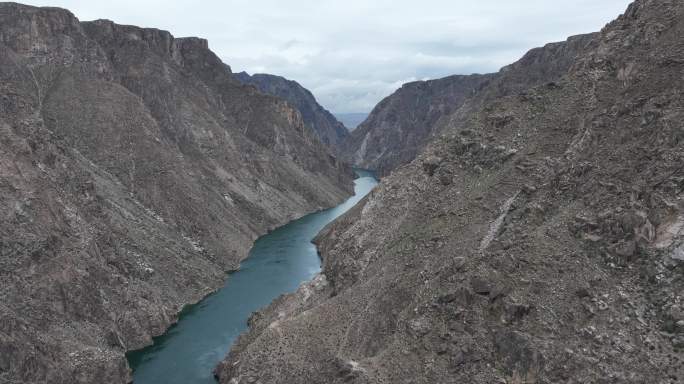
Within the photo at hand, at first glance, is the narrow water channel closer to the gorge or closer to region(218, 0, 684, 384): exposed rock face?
the gorge

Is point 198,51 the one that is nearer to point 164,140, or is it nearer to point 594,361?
point 164,140

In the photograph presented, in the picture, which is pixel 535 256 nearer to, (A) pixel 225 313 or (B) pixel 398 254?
(B) pixel 398 254

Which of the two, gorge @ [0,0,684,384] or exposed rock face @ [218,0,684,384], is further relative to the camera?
gorge @ [0,0,684,384]

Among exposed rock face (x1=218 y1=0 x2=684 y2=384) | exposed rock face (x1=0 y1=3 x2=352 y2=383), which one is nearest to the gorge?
exposed rock face (x1=218 y1=0 x2=684 y2=384)

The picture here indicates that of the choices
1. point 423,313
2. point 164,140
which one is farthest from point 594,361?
point 164,140

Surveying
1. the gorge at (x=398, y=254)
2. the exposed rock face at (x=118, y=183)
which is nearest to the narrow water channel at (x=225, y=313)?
the gorge at (x=398, y=254)
